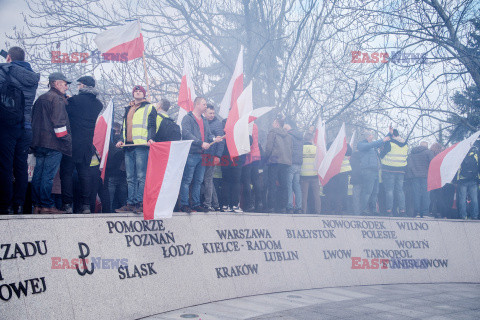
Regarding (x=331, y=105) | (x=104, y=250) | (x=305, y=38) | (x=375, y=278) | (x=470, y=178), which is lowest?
(x=375, y=278)

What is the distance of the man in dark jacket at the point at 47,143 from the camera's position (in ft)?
21.5

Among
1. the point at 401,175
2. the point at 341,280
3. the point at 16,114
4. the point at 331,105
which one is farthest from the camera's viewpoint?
the point at 331,105

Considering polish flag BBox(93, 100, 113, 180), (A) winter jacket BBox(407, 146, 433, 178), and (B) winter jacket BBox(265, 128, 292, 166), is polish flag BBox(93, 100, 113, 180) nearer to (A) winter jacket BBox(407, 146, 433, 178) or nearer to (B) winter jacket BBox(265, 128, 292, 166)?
(B) winter jacket BBox(265, 128, 292, 166)

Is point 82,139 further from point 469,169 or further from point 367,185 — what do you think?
point 469,169

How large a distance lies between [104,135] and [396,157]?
6.39m

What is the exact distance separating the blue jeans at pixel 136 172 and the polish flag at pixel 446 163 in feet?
23.0

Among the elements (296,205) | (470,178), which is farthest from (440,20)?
(296,205)

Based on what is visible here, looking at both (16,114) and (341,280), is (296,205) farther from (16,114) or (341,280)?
(16,114)

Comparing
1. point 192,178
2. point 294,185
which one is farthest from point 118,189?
point 294,185

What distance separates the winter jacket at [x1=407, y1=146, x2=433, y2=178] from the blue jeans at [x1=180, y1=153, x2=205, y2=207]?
19.7 ft

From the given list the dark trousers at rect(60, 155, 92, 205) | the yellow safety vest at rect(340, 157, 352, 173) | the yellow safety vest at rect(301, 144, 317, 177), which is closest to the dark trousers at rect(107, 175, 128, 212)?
the dark trousers at rect(60, 155, 92, 205)

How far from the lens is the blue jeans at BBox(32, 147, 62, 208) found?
6535 millimetres

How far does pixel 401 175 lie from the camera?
38.5ft

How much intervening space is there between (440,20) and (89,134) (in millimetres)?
9659
